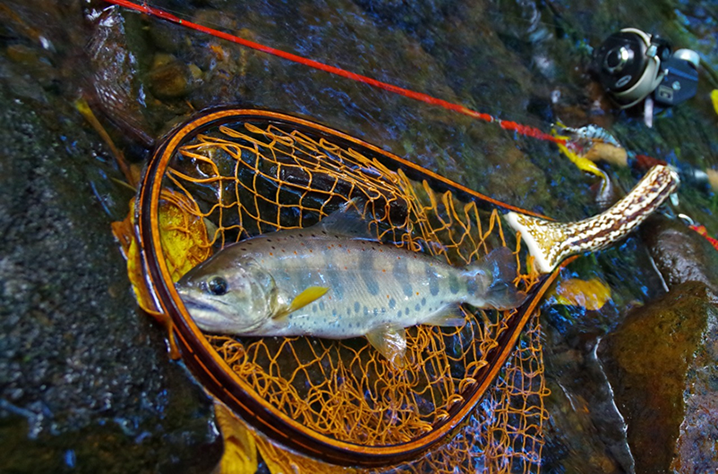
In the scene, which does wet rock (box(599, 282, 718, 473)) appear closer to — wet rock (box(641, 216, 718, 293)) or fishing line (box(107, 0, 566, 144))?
wet rock (box(641, 216, 718, 293))

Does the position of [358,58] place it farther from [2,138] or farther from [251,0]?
[2,138]

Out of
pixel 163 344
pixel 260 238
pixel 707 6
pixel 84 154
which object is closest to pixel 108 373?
pixel 163 344

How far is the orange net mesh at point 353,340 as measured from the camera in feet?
10.1

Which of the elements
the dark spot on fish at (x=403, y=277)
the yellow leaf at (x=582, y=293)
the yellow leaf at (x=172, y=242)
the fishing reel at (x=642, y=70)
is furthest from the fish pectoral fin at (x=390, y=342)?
the fishing reel at (x=642, y=70)

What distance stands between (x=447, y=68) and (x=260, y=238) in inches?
149

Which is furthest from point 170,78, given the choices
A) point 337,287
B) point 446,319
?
point 446,319

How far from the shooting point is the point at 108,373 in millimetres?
2521

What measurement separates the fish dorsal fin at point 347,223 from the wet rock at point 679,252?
4.27 m

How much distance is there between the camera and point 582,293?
5.20 meters

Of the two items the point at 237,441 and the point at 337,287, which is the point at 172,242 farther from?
the point at 237,441

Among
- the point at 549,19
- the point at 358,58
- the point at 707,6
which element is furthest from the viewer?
the point at 707,6

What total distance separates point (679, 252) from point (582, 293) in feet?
5.36

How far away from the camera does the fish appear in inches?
107

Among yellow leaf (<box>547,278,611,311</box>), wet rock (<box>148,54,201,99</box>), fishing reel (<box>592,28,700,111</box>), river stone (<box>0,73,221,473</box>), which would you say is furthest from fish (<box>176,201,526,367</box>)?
fishing reel (<box>592,28,700,111</box>)
